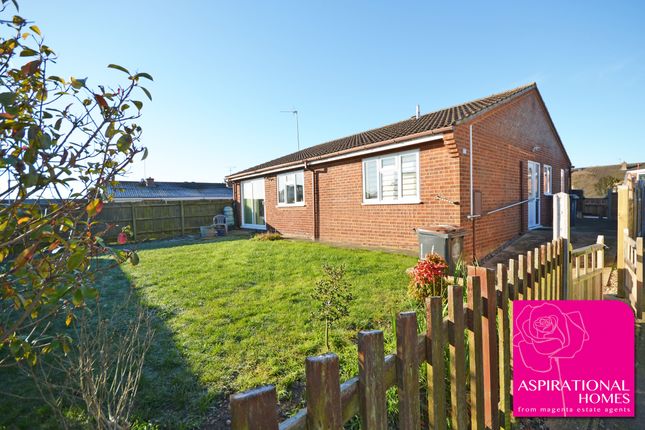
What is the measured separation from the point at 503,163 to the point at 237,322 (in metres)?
9.34

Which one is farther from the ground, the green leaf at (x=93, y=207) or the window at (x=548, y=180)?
the window at (x=548, y=180)

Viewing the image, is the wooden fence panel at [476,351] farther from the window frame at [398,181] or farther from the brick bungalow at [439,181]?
the window frame at [398,181]

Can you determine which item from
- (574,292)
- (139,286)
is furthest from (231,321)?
(574,292)

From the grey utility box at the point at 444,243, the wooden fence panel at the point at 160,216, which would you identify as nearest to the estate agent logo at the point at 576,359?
the grey utility box at the point at 444,243

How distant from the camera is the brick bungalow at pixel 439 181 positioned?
27.2 feet

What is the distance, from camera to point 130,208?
1616 cm

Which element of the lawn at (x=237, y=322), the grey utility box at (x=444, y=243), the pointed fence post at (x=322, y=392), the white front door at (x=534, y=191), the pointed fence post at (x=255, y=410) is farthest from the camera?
the white front door at (x=534, y=191)

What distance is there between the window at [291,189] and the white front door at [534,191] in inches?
331

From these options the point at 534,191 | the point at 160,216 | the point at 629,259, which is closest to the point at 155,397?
the point at 629,259

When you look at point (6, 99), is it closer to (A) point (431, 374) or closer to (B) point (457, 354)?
(A) point (431, 374)

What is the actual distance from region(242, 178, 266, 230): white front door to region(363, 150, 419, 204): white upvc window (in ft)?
24.4

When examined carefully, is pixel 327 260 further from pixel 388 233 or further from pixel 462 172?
pixel 462 172

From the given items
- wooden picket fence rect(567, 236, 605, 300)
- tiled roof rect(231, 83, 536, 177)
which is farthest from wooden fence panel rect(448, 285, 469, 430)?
tiled roof rect(231, 83, 536, 177)

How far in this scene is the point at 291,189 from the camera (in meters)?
13.7
